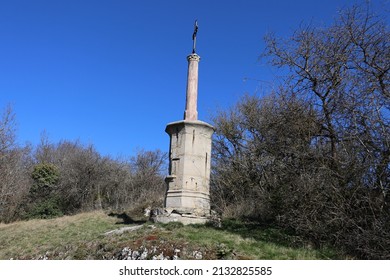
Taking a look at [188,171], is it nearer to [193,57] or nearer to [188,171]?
[188,171]

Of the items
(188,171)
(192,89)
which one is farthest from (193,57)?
(188,171)

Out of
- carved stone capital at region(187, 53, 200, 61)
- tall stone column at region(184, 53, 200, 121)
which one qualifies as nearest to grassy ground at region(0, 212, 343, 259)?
tall stone column at region(184, 53, 200, 121)

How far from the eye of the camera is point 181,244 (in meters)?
7.87

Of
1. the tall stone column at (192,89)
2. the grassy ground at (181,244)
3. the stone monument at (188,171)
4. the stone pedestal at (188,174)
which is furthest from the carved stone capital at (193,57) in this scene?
the grassy ground at (181,244)

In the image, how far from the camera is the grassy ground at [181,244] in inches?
293

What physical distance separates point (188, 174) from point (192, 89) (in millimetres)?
3075

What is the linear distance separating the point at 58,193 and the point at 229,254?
22.6 metres

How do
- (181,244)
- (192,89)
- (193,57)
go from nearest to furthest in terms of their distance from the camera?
(181,244) < (192,89) < (193,57)

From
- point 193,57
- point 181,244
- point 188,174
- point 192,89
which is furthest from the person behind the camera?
point 193,57

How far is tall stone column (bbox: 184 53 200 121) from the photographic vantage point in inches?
494

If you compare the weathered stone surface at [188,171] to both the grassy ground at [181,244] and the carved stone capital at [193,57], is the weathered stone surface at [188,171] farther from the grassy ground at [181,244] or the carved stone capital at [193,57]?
the carved stone capital at [193,57]

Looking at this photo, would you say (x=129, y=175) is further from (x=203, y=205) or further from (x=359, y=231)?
(x=359, y=231)

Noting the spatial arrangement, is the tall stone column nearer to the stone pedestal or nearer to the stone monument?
the stone monument

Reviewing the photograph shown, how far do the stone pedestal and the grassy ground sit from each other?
844mm
